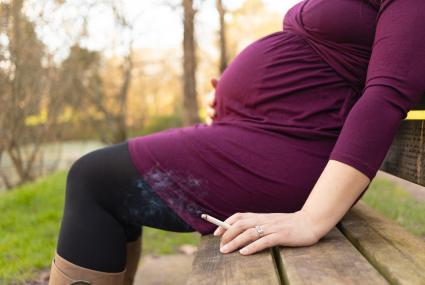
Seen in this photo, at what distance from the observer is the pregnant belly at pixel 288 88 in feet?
4.65

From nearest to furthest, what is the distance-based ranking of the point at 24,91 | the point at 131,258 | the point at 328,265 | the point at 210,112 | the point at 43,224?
1. the point at 328,265
2. the point at 131,258
3. the point at 210,112
4. the point at 43,224
5. the point at 24,91

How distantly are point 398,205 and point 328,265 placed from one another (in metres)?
1.77

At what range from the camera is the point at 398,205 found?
266 centimetres

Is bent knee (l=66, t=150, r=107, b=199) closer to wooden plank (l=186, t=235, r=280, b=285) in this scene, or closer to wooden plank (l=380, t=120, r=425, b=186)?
wooden plank (l=186, t=235, r=280, b=285)

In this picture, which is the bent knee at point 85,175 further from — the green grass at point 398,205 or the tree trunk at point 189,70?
the tree trunk at point 189,70

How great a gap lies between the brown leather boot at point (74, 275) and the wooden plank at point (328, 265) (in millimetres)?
502

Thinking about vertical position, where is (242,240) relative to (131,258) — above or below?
above

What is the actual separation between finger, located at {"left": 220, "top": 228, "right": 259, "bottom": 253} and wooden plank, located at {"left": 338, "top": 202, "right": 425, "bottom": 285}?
0.87 ft

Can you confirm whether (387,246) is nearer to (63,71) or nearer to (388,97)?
(388,97)

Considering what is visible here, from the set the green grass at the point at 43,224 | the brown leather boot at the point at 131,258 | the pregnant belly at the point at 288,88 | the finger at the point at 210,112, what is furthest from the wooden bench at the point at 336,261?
the green grass at the point at 43,224

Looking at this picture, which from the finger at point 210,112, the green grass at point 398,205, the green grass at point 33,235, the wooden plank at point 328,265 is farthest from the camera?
the green grass at point 33,235

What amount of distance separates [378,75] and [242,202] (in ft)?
1.55

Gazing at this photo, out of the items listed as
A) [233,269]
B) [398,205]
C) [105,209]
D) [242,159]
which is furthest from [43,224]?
[233,269]

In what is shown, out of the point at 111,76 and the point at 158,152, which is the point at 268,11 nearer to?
the point at 111,76
